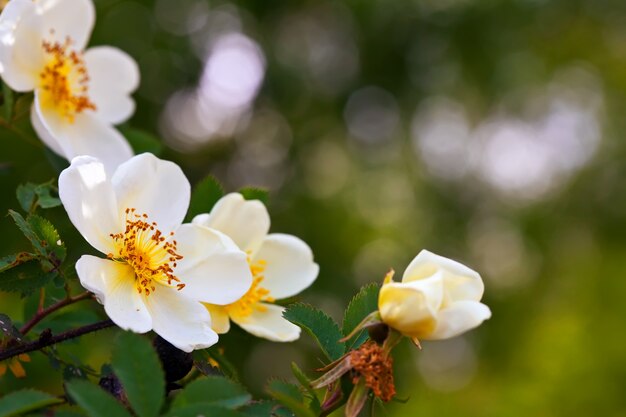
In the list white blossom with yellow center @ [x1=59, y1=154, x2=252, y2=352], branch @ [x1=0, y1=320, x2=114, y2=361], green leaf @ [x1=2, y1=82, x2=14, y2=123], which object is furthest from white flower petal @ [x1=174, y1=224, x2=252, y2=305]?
green leaf @ [x1=2, y1=82, x2=14, y2=123]

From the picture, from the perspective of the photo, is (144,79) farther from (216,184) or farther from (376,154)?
(216,184)

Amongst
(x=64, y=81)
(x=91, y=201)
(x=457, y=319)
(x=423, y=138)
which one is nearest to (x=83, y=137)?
(x=64, y=81)

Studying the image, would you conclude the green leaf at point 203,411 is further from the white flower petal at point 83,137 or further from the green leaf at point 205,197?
the white flower petal at point 83,137

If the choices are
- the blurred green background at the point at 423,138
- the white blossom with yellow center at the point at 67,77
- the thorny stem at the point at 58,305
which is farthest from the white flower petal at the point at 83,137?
the blurred green background at the point at 423,138

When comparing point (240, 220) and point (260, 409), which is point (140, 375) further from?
point (240, 220)

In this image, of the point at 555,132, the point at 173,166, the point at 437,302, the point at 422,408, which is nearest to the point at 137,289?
the point at 173,166

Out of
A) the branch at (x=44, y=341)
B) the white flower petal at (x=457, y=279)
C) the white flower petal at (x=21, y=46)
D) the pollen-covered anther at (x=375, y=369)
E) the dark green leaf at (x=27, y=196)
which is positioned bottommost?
the branch at (x=44, y=341)

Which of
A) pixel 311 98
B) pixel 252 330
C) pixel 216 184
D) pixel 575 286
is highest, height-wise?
pixel 216 184
